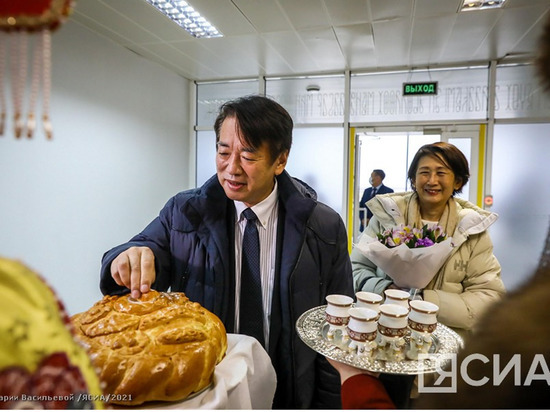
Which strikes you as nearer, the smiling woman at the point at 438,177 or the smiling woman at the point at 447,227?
the smiling woman at the point at 447,227

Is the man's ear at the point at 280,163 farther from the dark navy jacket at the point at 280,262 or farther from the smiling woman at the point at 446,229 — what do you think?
the smiling woman at the point at 446,229

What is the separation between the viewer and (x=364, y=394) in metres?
0.56

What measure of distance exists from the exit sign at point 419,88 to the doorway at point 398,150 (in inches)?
17.5

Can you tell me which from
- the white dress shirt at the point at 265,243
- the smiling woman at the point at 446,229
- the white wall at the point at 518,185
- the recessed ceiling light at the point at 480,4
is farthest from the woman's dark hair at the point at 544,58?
the white wall at the point at 518,185

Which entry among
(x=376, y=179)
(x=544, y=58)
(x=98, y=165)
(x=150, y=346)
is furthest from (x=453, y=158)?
(x=376, y=179)

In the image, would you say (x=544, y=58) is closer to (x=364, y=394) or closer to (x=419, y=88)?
(x=364, y=394)

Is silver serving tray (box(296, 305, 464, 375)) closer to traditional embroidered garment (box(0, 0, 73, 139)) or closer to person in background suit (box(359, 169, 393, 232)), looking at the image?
traditional embroidered garment (box(0, 0, 73, 139))

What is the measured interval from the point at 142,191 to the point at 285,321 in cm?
301

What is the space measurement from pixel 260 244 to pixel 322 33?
2769mm

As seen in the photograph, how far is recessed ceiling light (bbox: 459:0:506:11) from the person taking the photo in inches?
104

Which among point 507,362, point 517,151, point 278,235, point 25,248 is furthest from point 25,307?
point 517,151

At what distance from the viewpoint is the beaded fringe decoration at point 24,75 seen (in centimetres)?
22

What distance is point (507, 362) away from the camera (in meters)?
0.40

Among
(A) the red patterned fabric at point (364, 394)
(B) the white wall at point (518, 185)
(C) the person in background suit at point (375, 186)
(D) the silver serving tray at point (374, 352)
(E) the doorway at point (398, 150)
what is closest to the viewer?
(A) the red patterned fabric at point (364, 394)
